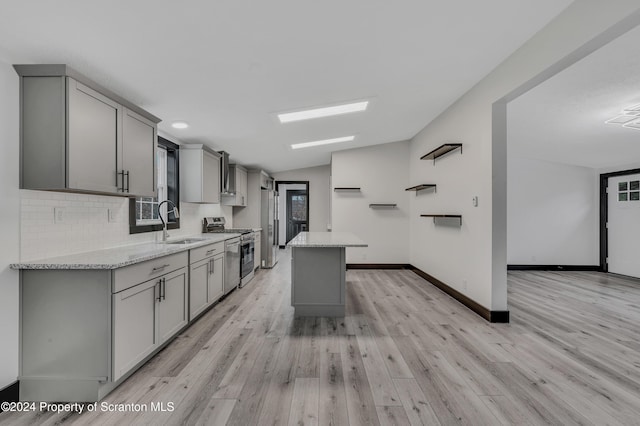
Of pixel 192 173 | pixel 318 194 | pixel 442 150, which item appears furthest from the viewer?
pixel 318 194

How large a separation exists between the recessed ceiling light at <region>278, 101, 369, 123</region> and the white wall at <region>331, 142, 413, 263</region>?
2365 millimetres

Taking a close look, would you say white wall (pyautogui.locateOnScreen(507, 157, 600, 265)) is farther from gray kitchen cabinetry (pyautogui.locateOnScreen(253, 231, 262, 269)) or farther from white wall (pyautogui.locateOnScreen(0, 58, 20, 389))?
white wall (pyautogui.locateOnScreen(0, 58, 20, 389))

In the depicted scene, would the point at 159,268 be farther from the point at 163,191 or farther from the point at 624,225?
the point at 624,225

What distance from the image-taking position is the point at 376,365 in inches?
87.4

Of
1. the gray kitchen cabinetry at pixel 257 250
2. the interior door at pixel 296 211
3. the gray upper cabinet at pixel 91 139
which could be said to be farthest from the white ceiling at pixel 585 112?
the interior door at pixel 296 211

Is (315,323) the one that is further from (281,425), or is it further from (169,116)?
(169,116)

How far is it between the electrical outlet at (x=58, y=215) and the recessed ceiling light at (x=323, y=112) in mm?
2404

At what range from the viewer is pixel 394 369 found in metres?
2.16

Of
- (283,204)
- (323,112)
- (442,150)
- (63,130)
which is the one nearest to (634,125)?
(442,150)

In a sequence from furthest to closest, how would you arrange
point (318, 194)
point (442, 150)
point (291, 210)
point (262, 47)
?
point (291, 210) < point (318, 194) < point (442, 150) < point (262, 47)

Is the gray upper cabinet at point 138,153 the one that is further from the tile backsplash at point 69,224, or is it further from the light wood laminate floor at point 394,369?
the light wood laminate floor at point 394,369

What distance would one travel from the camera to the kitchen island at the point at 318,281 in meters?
3.26

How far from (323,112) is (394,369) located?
308cm

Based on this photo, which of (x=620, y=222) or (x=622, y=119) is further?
(x=620, y=222)
